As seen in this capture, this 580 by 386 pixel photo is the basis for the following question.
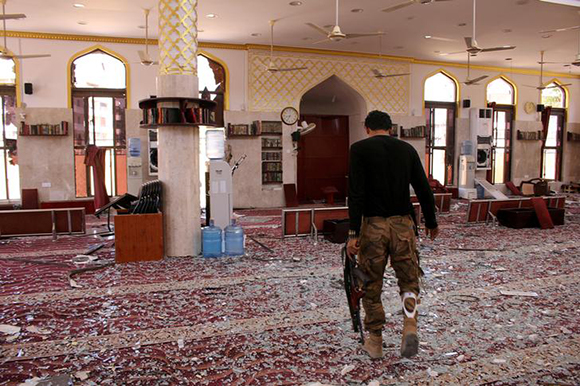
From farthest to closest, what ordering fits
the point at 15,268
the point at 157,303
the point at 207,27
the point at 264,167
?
1. the point at 264,167
2. the point at 207,27
3. the point at 15,268
4. the point at 157,303

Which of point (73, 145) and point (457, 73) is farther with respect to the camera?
point (457, 73)

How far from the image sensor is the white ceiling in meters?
8.65

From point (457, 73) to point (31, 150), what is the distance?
38.6 ft

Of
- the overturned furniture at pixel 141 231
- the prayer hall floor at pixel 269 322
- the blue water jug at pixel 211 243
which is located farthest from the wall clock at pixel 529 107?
the overturned furniture at pixel 141 231

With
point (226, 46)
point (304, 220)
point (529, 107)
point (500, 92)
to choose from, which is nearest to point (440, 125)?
point (500, 92)

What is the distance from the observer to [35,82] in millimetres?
10547

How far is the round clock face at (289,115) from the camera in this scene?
12.1 m

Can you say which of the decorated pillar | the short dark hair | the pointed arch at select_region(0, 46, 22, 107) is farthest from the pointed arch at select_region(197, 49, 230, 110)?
the short dark hair

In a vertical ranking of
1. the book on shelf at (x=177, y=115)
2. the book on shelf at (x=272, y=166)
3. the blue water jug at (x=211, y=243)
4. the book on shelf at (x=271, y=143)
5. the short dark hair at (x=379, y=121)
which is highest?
the book on shelf at (x=177, y=115)

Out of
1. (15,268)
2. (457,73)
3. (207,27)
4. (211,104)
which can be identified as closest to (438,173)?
(457,73)

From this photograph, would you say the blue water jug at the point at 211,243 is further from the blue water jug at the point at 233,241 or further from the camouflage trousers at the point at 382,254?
the camouflage trousers at the point at 382,254

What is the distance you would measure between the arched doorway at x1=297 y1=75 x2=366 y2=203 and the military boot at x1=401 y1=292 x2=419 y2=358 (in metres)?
10.1

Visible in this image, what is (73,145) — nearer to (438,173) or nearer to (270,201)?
(270,201)

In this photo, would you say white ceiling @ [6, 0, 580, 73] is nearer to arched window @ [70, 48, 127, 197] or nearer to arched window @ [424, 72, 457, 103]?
arched window @ [70, 48, 127, 197]
